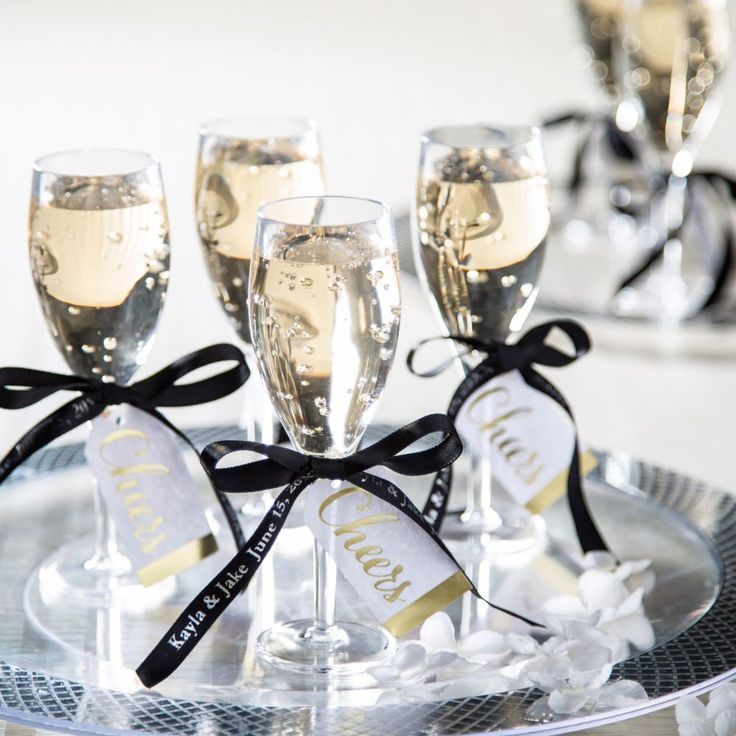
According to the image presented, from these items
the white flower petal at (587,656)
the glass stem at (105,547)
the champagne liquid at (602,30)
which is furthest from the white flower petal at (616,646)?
the champagne liquid at (602,30)

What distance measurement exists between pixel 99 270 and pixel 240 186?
0.17 m

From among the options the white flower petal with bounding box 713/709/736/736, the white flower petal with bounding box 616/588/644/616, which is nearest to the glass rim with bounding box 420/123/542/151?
the white flower petal with bounding box 616/588/644/616

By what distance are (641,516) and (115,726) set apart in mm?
483

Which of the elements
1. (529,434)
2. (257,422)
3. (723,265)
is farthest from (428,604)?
(723,265)

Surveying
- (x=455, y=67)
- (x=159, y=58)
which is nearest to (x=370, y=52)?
(x=455, y=67)

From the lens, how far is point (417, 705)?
32.4 inches

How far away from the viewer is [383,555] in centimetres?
89

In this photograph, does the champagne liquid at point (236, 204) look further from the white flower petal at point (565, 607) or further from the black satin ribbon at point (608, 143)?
the black satin ribbon at point (608, 143)

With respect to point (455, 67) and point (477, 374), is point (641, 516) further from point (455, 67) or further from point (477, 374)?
point (455, 67)

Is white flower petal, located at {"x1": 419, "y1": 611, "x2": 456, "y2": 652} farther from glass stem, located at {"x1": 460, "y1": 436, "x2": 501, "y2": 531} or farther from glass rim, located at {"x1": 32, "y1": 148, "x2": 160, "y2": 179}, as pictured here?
glass rim, located at {"x1": 32, "y1": 148, "x2": 160, "y2": 179}

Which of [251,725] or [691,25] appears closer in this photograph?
[251,725]

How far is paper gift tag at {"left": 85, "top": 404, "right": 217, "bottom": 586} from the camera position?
98cm

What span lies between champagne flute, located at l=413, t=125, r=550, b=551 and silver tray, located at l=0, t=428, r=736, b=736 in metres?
0.11

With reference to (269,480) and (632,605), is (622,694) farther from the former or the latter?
(269,480)
